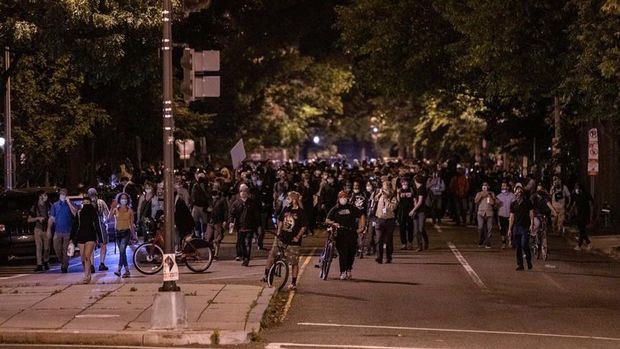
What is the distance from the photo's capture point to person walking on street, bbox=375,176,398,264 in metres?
23.2

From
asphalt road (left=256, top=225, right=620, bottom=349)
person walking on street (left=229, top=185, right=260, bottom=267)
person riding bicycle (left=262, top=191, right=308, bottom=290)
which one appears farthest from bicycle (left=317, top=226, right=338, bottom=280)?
person walking on street (left=229, top=185, right=260, bottom=267)

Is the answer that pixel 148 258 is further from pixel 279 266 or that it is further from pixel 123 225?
pixel 279 266

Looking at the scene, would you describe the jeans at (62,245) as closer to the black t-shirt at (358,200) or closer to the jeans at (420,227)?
the black t-shirt at (358,200)

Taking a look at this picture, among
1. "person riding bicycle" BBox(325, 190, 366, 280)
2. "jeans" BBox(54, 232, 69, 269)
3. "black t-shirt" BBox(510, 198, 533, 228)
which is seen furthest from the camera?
"black t-shirt" BBox(510, 198, 533, 228)

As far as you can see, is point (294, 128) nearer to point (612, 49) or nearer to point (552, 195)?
point (552, 195)

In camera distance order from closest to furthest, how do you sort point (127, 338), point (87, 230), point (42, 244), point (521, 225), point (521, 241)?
point (127, 338) < point (87, 230) < point (521, 225) < point (521, 241) < point (42, 244)

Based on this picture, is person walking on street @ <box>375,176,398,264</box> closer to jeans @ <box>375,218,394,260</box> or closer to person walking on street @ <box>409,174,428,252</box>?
jeans @ <box>375,218,394,260</box>

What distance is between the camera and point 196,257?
72.2 ft

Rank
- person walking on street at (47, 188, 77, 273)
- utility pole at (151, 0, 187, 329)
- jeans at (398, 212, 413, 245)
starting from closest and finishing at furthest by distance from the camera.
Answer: utility pole at (151, 0, 187, 329) → person walking on street at (47, 188, 77, 273) → jeans at (398, 212, 413, 245)

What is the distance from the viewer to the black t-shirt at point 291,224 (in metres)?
18.7

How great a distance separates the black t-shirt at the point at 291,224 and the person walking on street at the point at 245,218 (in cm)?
421

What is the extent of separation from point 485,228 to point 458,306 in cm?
1080

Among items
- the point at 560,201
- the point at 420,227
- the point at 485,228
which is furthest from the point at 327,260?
the point at 560,201

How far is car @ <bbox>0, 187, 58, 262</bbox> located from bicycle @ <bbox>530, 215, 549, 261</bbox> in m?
10.8
